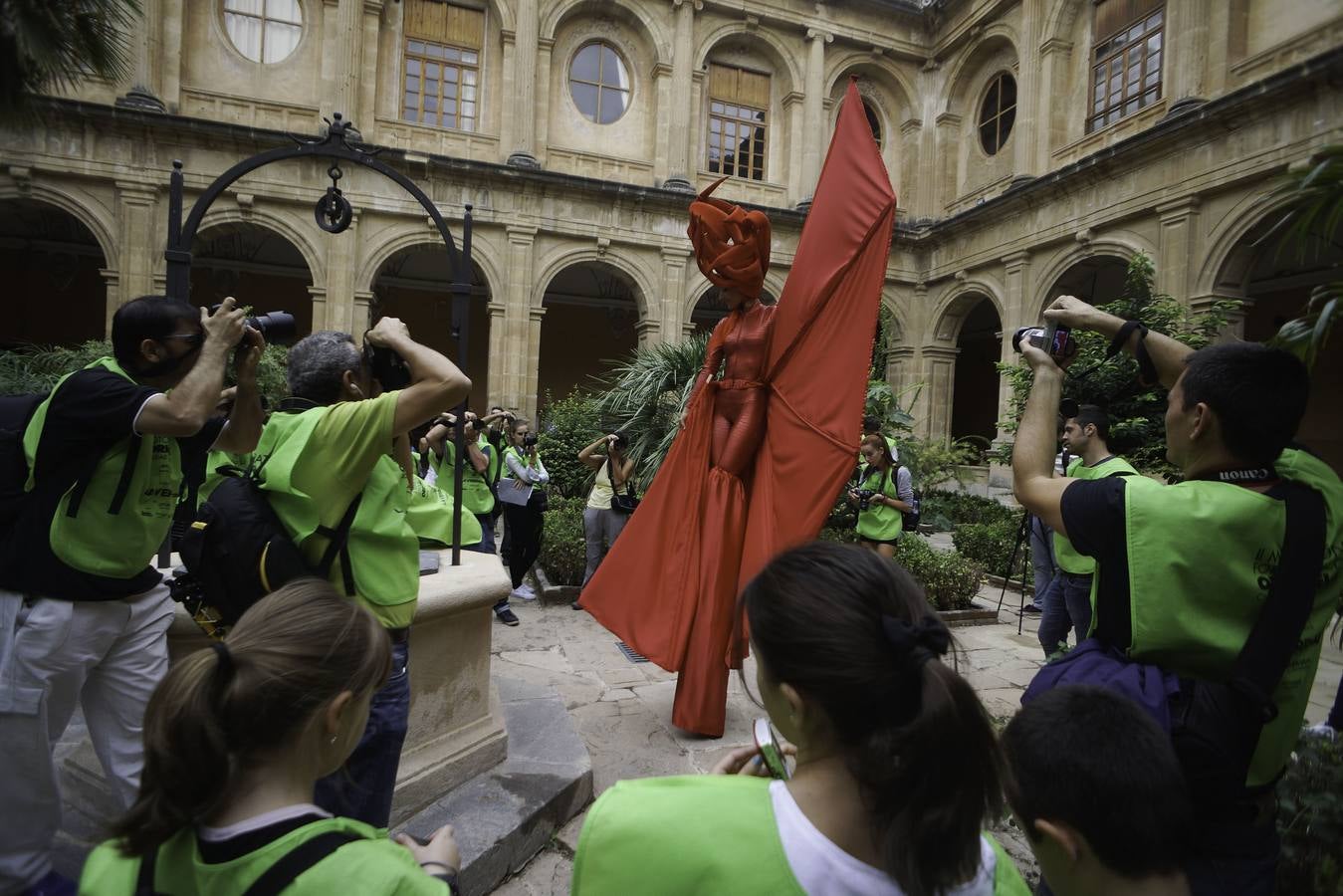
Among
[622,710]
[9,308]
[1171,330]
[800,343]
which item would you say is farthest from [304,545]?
[9,308]

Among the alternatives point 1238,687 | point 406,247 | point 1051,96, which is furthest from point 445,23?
point 1238,687

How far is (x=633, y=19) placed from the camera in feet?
51.4

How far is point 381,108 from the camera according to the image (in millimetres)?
14352

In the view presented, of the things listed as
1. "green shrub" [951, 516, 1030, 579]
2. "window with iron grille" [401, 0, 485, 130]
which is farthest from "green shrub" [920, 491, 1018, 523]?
"window with iron grille" [401, 0, 485, 130]

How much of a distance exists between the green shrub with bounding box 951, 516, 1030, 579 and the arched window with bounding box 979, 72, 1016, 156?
10.7 meters

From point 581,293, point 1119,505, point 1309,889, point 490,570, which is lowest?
point 1309,889

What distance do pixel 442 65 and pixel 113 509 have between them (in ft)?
50.8

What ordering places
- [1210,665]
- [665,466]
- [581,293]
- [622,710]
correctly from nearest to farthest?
[1210,665]
[665,466]
[622,710]
[581,293]

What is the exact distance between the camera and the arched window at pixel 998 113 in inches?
624

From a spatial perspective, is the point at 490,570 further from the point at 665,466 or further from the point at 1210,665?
the point at 1210,665

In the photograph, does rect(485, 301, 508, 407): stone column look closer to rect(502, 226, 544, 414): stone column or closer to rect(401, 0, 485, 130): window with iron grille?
rect(502, 226, 544, 414): stone column

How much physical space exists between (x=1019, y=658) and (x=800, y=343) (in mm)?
3594

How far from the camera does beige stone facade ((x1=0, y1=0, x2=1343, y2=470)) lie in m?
11.3

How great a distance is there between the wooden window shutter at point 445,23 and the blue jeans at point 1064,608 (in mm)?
15534
